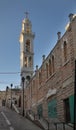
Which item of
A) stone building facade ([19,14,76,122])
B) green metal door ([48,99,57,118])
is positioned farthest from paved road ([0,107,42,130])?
stone building facade ([19,14,76,122])

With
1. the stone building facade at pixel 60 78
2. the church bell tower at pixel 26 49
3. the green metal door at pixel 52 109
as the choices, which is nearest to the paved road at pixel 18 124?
the green metal door at pixel 52 109

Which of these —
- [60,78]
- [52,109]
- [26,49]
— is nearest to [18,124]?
[52,109]

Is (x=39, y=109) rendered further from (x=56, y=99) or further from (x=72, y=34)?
(x=72, y=34)

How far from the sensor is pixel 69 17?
27.1 metres

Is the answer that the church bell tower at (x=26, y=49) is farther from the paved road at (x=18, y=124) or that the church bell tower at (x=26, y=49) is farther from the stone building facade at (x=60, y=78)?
the paved road at (x=18, y=124)

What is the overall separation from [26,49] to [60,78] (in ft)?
184

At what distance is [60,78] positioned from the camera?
29688 mm

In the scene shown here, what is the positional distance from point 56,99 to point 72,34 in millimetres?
7406

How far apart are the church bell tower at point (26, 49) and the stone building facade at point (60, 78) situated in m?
41.0

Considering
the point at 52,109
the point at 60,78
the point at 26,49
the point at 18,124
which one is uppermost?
the point at 26,49

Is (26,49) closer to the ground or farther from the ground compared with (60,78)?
farther from the ground

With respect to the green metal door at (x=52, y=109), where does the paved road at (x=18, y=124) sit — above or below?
below

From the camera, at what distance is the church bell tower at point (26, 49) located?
8062 cm

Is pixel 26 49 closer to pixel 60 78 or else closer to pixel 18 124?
pixel 18 124
